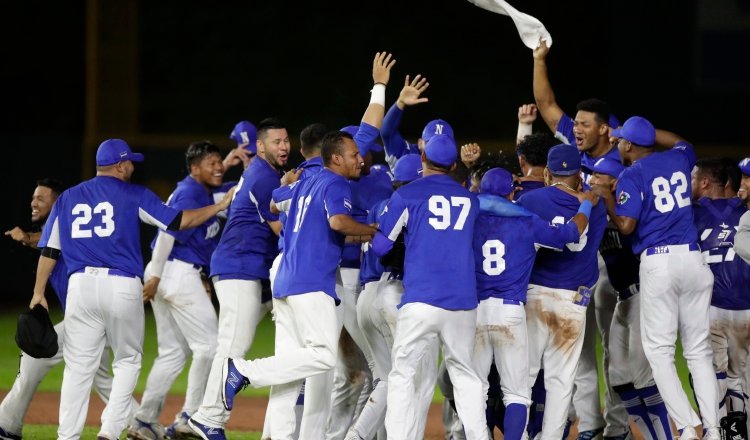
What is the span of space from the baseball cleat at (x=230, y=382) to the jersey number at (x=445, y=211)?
5.14 feet

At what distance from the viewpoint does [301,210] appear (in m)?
7.11

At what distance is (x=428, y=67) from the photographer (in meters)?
25.0

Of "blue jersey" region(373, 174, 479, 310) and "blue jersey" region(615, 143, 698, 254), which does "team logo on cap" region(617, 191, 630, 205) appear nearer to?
"blue jersey" region(615, 143, 698, 254)

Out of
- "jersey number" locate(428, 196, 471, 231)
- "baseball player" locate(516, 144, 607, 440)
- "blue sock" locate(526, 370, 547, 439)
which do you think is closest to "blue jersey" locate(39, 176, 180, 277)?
"jersey number" locate(428, 196, 471, 231)

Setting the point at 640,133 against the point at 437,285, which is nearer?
the point at 437,285

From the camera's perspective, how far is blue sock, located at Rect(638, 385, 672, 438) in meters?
7.66

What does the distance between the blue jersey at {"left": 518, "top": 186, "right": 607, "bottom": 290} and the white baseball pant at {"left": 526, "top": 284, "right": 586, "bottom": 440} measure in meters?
0.08

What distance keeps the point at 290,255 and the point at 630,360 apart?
2485mm

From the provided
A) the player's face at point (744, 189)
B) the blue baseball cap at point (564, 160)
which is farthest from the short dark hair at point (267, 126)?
the player's face at point (744, 189)

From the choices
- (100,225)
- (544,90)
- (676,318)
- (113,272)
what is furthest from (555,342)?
(100,225)

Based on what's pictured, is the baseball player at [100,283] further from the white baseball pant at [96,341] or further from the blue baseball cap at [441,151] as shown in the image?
the blue baseball cap at [441,151]

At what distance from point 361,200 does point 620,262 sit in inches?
74.4

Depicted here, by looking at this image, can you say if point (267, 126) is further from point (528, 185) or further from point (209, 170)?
point (528, 185)

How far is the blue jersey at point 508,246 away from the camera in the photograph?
703cm
